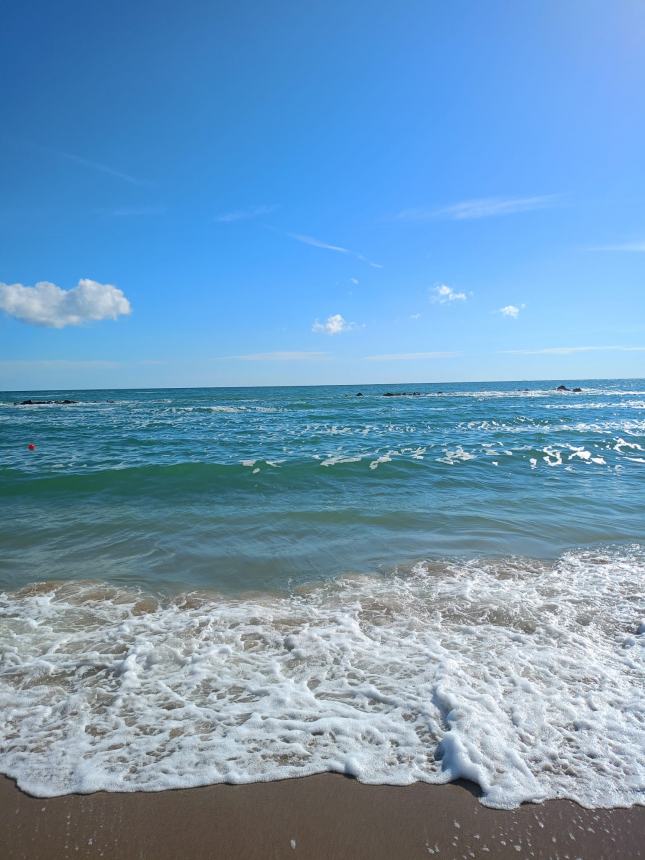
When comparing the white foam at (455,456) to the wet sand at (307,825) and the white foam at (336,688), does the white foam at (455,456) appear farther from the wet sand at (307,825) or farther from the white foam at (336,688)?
the wet sand at (307,825)

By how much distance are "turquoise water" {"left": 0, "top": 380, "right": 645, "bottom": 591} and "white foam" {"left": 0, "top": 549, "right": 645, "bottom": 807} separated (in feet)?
3.78

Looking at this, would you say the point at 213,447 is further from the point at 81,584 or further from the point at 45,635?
the point at 45,635

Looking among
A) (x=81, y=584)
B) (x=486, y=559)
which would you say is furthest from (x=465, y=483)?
(x=81, y=584)

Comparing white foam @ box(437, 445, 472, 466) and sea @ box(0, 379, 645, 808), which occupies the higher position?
white foam @ box(437, 445, 472, 466)

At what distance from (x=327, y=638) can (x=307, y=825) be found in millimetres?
2070

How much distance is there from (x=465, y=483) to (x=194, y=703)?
9984 millimetres

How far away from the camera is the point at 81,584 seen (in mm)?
6133

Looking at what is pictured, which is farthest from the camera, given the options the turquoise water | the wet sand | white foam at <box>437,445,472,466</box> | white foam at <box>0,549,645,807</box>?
white foam at <box>437,445,472,466</box>

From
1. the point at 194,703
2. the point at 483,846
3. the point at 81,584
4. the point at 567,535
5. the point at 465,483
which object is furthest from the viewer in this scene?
the point at 465,483

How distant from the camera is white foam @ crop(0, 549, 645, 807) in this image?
298 centimetres

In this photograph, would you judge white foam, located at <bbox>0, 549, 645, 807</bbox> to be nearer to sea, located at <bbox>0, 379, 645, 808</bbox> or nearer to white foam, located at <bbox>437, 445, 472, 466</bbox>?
sea, located at <bbox>0, 379, 645, 808</bbox>

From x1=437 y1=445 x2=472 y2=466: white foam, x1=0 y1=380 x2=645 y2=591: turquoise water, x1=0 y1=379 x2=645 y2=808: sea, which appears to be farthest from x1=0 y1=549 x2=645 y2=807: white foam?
x1=437 y1=445 x2=472 y2=466: white foam

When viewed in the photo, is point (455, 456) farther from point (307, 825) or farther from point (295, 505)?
point (307, 825)

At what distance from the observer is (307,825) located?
2.62 meters
